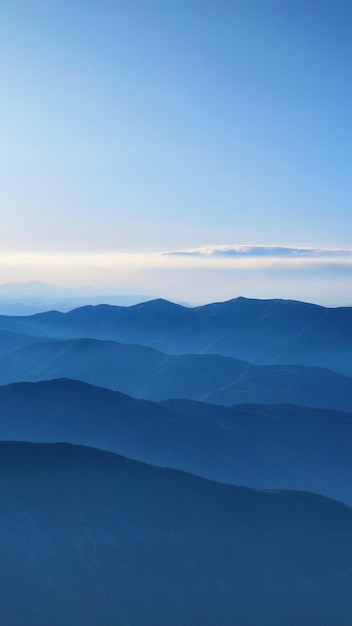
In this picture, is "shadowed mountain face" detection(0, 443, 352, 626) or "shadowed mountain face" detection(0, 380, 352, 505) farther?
"shadowed mountain face" detection(0, 380, 352, 505)

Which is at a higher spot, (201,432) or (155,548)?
(155,548)

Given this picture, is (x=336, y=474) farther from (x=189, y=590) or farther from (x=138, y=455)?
(x=189, y=590)

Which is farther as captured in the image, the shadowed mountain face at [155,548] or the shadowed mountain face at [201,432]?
the shadowed mountain face at [201,432]

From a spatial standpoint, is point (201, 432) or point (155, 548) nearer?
point (155, 548)

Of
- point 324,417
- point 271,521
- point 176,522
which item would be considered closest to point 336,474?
point 324,417
